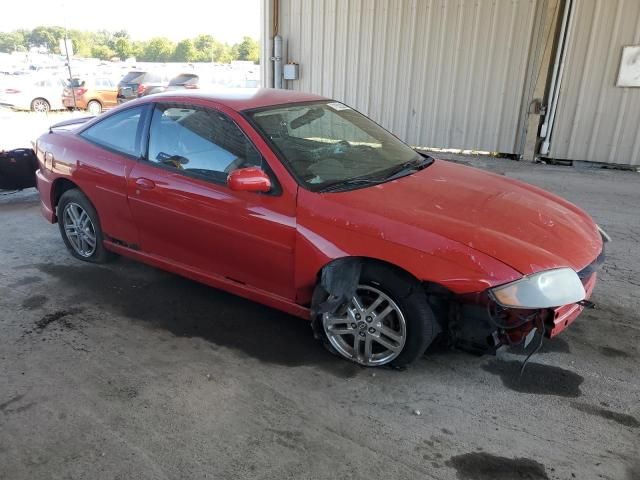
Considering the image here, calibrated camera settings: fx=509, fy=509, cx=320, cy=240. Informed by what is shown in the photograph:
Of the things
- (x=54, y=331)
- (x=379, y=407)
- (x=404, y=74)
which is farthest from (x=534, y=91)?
(x=54, y=331)

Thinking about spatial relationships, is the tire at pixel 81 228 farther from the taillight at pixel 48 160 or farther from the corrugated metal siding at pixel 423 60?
the corrugated metal siding at pixel 423 60

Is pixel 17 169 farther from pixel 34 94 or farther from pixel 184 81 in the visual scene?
pixel 34 94

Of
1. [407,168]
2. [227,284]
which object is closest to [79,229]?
[227,284]

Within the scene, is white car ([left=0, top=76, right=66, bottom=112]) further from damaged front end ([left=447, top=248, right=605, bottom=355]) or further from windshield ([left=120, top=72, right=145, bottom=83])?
damaged front end ([left=447, top=248, right=605, bottom=355])

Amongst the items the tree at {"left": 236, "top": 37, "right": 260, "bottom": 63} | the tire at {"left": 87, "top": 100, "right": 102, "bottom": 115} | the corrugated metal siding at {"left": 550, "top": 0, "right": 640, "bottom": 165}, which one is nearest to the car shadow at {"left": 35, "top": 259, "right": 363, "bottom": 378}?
the corrugated metal siding at {"left": 550, "top": 0, "right": 640, "bottom": 165}

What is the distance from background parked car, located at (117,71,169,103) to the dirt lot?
1574cm

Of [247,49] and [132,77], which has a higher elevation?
[247,49]

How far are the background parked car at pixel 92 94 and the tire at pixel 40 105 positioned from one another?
76cm

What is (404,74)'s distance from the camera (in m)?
10.1

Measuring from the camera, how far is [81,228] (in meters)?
4.59

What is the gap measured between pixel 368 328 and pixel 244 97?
1.98 m

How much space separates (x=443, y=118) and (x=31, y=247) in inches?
295

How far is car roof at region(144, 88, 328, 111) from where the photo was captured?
3.63 meters

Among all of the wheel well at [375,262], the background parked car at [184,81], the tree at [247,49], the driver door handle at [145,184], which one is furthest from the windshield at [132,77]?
the tree at [247,49]
